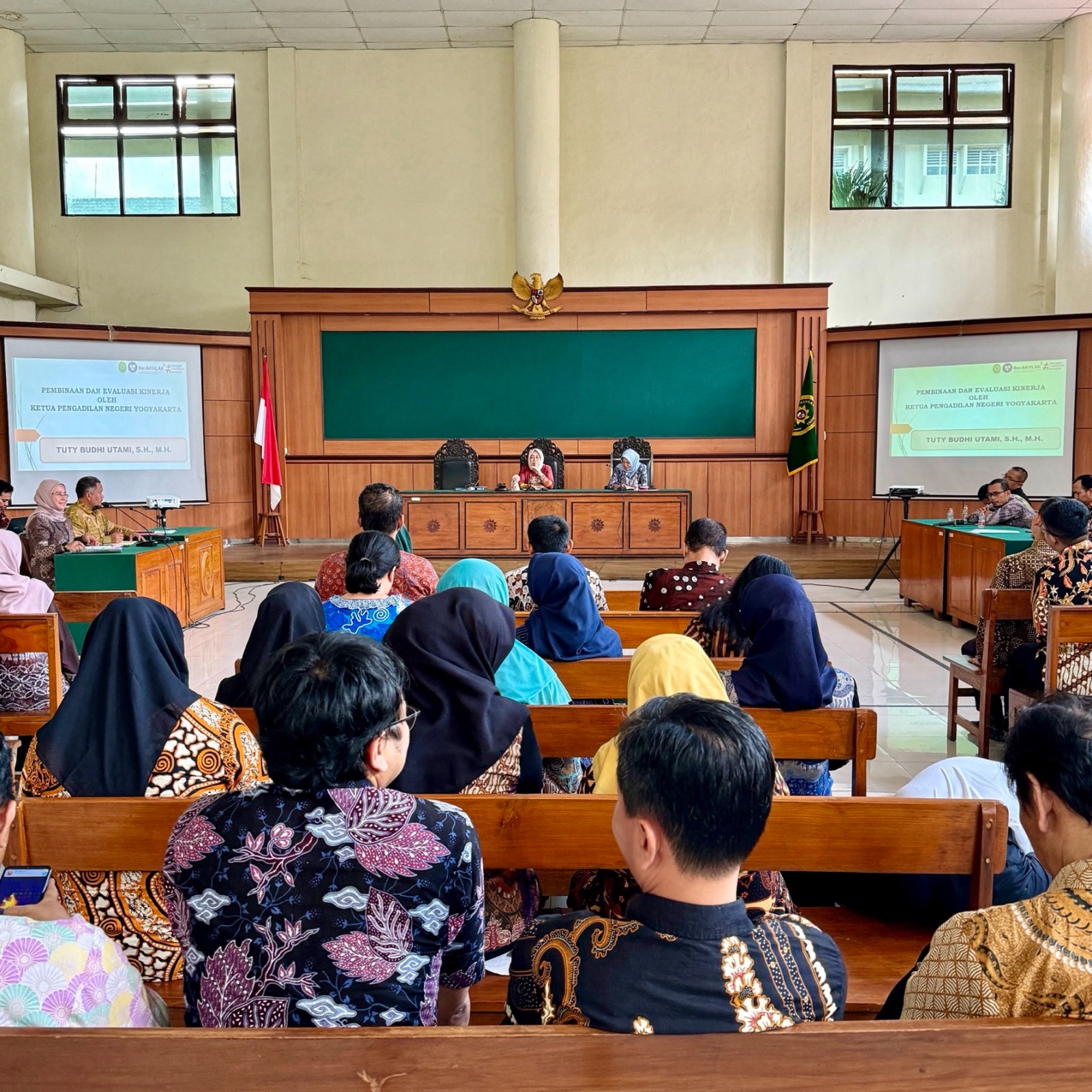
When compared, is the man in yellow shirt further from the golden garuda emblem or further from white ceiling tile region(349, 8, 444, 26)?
white ceiling tile region(349, 8, 444, 26)

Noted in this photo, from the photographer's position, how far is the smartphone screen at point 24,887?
1162mm

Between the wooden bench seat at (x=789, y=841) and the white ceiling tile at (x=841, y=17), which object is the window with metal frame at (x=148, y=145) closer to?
the white ceiling tile at (x=841, y=17)

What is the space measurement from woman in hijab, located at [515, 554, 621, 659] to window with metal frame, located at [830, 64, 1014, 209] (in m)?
10.4

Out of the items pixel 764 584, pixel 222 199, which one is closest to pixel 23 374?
pixel 222 199

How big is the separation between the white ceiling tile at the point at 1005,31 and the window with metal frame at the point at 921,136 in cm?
32

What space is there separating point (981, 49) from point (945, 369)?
4285mm

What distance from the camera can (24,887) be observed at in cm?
117

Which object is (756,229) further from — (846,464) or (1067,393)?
(1067,393)

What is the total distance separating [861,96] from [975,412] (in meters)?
4.39

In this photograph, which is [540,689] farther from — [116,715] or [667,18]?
[667,18]

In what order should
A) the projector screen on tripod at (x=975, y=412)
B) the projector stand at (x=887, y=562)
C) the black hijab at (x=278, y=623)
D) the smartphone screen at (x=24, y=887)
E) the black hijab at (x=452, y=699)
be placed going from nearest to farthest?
the smartphone screen at (x=24, y=887), the black hijab at (x=452, y=699), the black hijab at (x=278, y=623), the projector stand at (x=887, y=562), the projector screen on tripod at (x=975, y=412)

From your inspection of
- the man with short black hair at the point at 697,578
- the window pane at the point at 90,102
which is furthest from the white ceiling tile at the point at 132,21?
the man with short black hair at the point at 697,578

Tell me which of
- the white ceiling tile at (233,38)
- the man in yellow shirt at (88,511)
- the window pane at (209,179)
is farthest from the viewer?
the window pane at (209,179)

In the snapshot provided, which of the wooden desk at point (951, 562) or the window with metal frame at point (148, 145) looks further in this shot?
the window with metal frame at point (148, 145)
